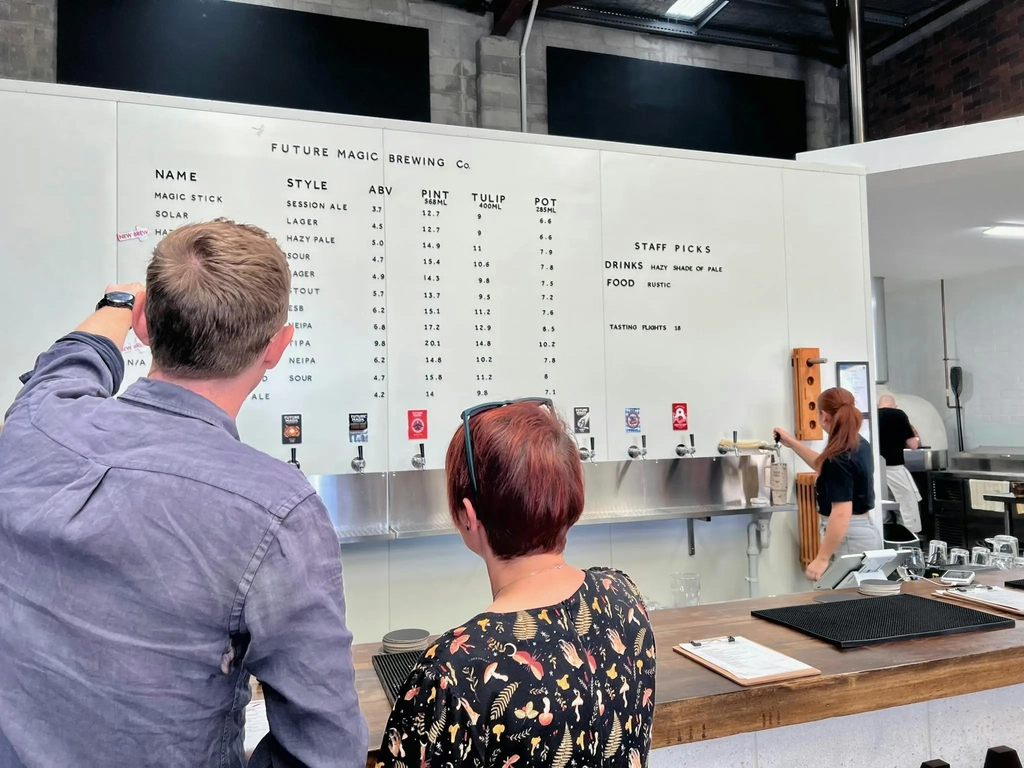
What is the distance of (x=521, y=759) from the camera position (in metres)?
0.91

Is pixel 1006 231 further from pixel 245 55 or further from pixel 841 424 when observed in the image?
pixel 245 55

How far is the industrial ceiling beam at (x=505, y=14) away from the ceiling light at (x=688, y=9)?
55.6 inches

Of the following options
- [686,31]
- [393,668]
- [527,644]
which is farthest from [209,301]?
[686,31]

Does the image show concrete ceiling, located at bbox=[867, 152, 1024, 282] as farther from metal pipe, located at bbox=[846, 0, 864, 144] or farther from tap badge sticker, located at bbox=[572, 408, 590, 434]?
tap badge sticker, located at bbox=[572, 408, 590, 434]

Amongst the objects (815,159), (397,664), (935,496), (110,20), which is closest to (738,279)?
(815,159)

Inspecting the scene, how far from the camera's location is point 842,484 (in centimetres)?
319

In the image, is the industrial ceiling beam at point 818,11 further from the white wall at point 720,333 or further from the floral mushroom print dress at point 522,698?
the floral mushroom print dress at point 522,698

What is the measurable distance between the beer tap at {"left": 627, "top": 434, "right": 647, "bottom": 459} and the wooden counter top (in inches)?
61.5

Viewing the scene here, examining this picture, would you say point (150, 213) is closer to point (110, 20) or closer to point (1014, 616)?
point (110, 20)

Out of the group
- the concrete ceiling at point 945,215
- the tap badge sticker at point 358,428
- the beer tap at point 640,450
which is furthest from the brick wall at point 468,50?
the tap badge sticker at point 358,428

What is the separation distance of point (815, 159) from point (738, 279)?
1089 millimetres

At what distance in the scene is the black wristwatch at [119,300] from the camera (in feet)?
4.17

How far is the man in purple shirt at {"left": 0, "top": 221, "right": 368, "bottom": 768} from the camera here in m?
0.83

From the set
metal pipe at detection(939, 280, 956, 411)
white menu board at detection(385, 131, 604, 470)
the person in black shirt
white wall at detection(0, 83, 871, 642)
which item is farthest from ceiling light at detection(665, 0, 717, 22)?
metal pipe at detection(939, 280, 956, 411)
